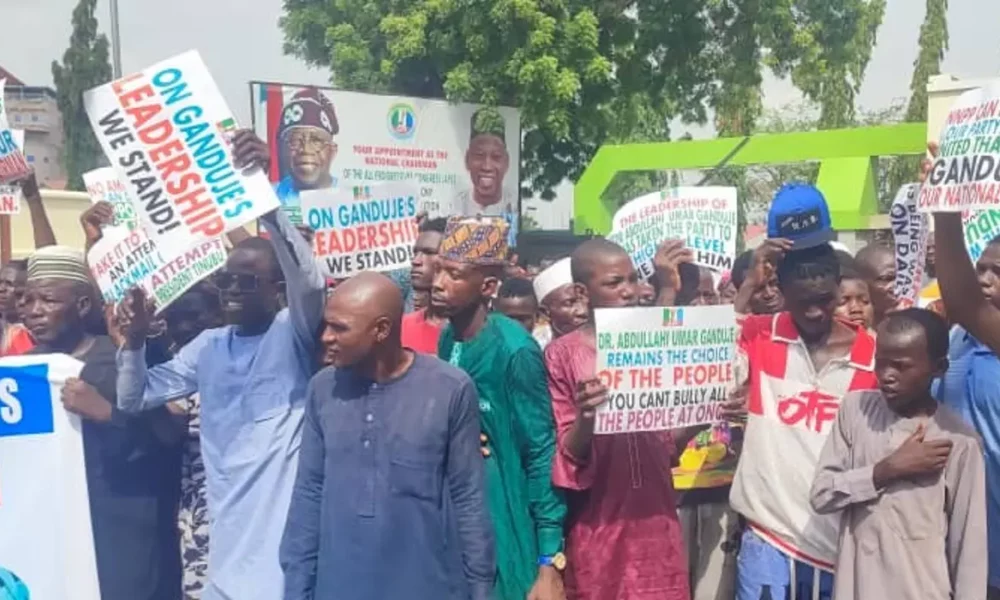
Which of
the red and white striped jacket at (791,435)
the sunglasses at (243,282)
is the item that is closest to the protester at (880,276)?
the red and white striped jacket at (791,435)

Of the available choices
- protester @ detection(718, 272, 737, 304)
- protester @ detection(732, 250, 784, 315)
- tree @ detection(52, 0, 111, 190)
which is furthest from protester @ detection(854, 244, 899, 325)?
tree @ detection(52, 0, 111, 190)

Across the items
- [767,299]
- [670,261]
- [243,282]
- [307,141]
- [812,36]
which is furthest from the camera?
[812,36]

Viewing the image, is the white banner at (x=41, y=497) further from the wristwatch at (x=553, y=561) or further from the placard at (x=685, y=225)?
the placard at (x=685, y=225)

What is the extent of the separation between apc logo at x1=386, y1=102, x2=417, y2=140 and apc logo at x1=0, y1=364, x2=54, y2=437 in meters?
12.7

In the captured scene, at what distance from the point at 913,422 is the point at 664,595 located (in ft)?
3.36

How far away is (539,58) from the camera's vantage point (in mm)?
18312

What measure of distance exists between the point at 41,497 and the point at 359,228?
2.05 meters

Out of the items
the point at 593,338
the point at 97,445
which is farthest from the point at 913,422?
the point at 97,445

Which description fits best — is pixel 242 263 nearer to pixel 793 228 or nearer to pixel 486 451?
pixel 486 451

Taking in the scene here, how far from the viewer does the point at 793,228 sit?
4.68 meters

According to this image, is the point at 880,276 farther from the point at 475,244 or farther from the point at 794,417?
the point at 475,244

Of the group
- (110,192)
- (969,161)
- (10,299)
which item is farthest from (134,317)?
(110,192)

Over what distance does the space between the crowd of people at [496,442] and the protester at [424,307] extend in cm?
2

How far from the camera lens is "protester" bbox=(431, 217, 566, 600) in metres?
4.24
